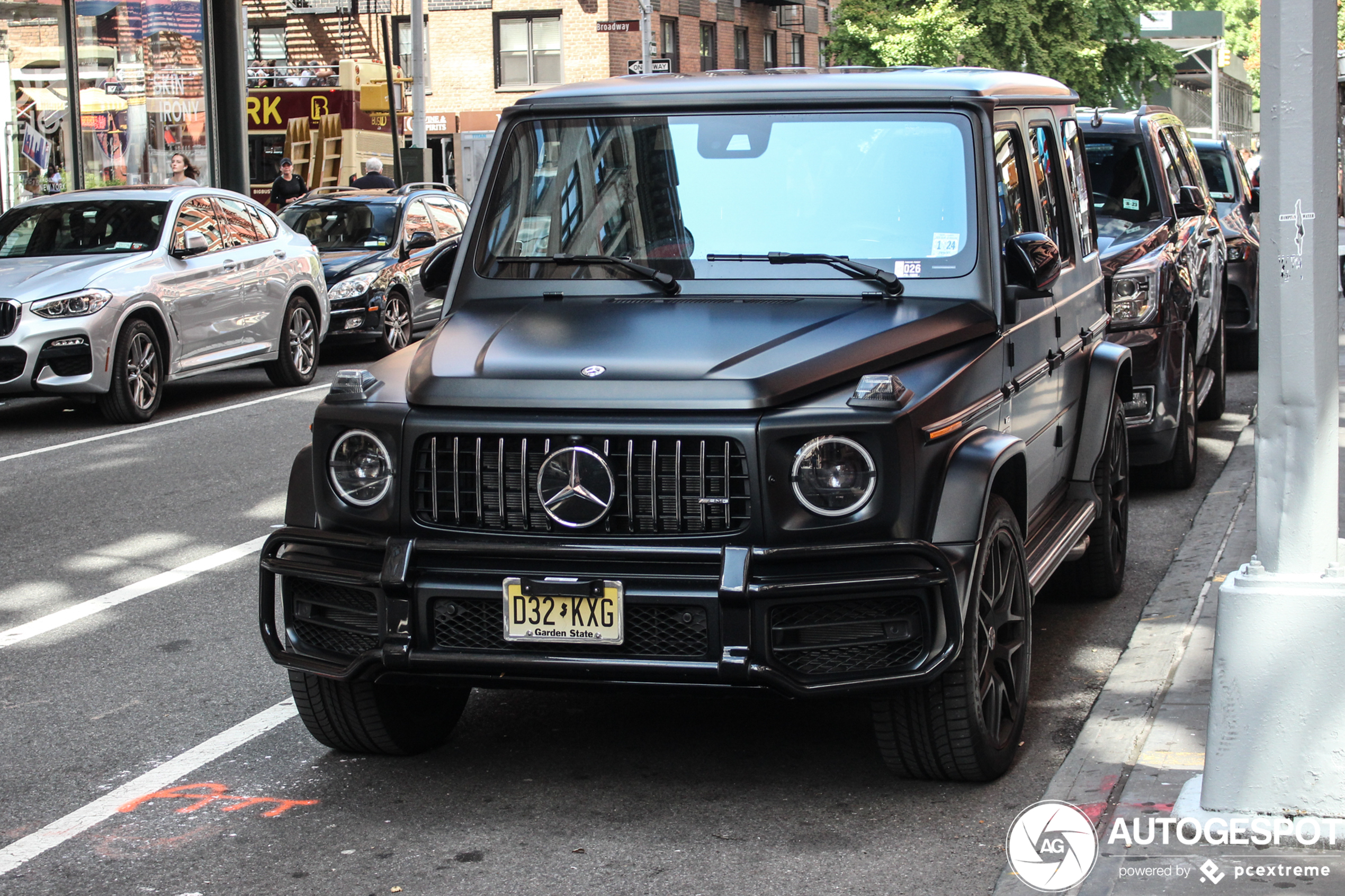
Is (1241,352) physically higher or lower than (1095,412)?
lower

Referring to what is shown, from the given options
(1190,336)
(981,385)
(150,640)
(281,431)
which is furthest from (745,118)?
(281,431)

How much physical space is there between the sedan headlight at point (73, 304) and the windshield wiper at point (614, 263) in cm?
786

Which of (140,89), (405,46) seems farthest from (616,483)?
(405,46)

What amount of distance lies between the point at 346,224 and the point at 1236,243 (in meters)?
9.13

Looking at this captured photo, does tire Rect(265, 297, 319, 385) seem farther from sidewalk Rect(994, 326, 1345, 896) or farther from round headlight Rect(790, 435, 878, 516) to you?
round headlight Rect(790, 435, 878, 516)

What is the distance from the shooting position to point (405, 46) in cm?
4666

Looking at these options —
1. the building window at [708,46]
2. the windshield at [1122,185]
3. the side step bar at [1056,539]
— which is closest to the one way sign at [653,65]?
the building window at [708,46]

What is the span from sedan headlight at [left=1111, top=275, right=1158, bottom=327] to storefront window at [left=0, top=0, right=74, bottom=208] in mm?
16807

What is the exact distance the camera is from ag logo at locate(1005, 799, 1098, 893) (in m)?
4.04

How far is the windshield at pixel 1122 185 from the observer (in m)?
9.99

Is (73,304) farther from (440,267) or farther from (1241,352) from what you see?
(1241,352)

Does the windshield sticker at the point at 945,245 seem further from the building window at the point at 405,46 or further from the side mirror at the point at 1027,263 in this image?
the building window at the point at 405,46

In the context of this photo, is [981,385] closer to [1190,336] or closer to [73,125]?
[1190,336]

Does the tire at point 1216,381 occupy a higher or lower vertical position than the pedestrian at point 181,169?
lower
